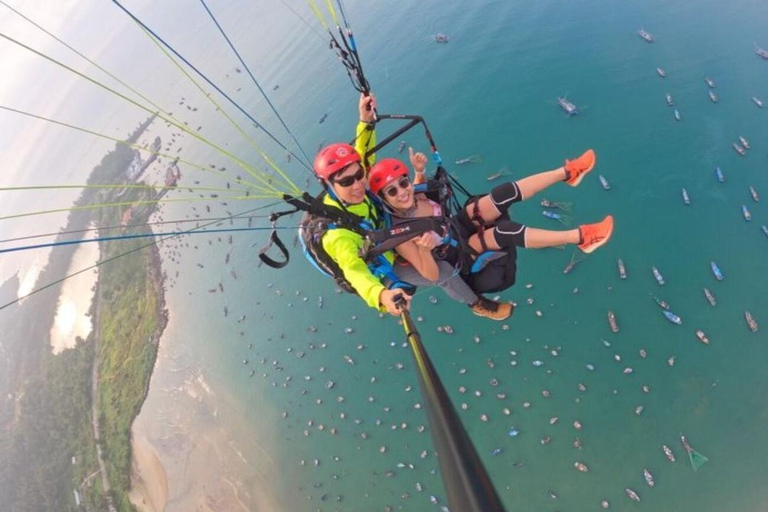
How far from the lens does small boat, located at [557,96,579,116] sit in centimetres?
2286

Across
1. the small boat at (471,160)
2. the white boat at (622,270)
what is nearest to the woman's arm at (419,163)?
the white boat at (622,270)

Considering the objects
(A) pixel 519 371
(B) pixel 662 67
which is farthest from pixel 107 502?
(B) pixel 662 67

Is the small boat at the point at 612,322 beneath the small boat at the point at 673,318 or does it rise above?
above

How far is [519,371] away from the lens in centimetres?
1662

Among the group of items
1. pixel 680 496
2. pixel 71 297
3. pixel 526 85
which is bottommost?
pixel 680 496

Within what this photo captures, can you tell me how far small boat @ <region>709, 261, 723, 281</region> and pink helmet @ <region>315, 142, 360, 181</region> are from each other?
57.0 ft

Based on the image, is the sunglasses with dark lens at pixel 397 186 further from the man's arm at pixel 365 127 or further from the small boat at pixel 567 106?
the small boat at pixel 567 106

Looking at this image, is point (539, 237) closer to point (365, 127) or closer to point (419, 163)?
point (419, 163)

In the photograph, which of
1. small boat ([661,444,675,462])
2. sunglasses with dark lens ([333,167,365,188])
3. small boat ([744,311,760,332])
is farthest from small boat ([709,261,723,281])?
sunglasses with dark lens ([333,167,365,188])

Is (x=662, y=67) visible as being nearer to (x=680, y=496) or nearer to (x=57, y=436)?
(x=680, y=496)

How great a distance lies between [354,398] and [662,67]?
2215cm

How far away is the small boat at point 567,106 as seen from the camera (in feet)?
75.0

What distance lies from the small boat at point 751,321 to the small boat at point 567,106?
12.3 meters

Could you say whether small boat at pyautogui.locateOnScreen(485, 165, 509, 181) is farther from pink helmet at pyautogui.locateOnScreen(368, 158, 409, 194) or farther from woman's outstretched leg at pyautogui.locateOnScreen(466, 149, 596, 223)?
pink helmet at pyautogui.locateOnScreen(368, 158, 409, 194)
